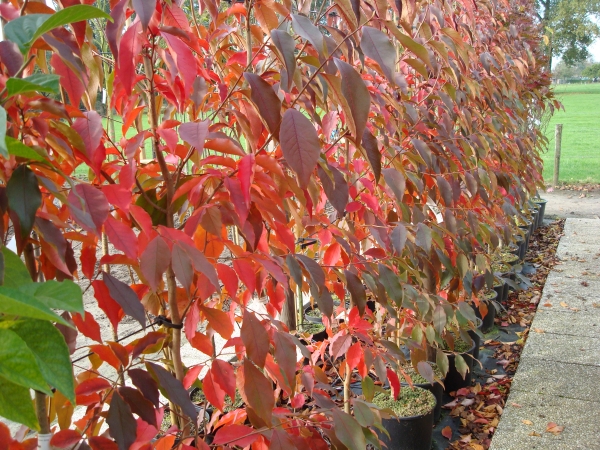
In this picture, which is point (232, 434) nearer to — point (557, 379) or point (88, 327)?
point (88, 327)

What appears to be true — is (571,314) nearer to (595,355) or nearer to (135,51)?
(595,355)

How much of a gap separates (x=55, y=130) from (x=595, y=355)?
3.48 metres

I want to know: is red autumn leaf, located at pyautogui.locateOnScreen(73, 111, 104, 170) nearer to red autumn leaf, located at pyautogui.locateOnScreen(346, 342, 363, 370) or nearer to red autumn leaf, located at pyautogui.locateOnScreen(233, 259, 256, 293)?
red autumn leaf, located at pyautogui.locateOnScreen(233, 259, 256, 293)

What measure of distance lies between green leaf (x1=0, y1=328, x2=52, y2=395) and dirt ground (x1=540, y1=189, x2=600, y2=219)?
920 cm

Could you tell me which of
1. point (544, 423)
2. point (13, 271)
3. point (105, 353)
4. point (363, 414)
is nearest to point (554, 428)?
point (544, 423)

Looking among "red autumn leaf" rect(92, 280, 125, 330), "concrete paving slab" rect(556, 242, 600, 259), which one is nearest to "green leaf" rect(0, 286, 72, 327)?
"red autumn leaf" rect(92, 280, 125, 330)

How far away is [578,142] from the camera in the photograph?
64.2 ft

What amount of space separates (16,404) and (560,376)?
3.31 meters

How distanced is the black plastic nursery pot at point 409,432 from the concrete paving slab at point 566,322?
1.77 meters

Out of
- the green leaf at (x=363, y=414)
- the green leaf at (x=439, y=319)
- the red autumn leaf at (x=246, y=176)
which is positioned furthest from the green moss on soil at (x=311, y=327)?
the red autumn leaf at (x=246, y=176)

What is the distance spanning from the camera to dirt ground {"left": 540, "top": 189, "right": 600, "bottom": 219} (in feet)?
28.6

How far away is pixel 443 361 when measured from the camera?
93.0 inches

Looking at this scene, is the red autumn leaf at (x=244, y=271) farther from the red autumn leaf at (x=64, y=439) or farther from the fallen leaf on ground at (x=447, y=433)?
the fallen leaf on ground at (x=447, y=433)

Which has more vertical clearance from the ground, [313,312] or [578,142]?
[313,312]
